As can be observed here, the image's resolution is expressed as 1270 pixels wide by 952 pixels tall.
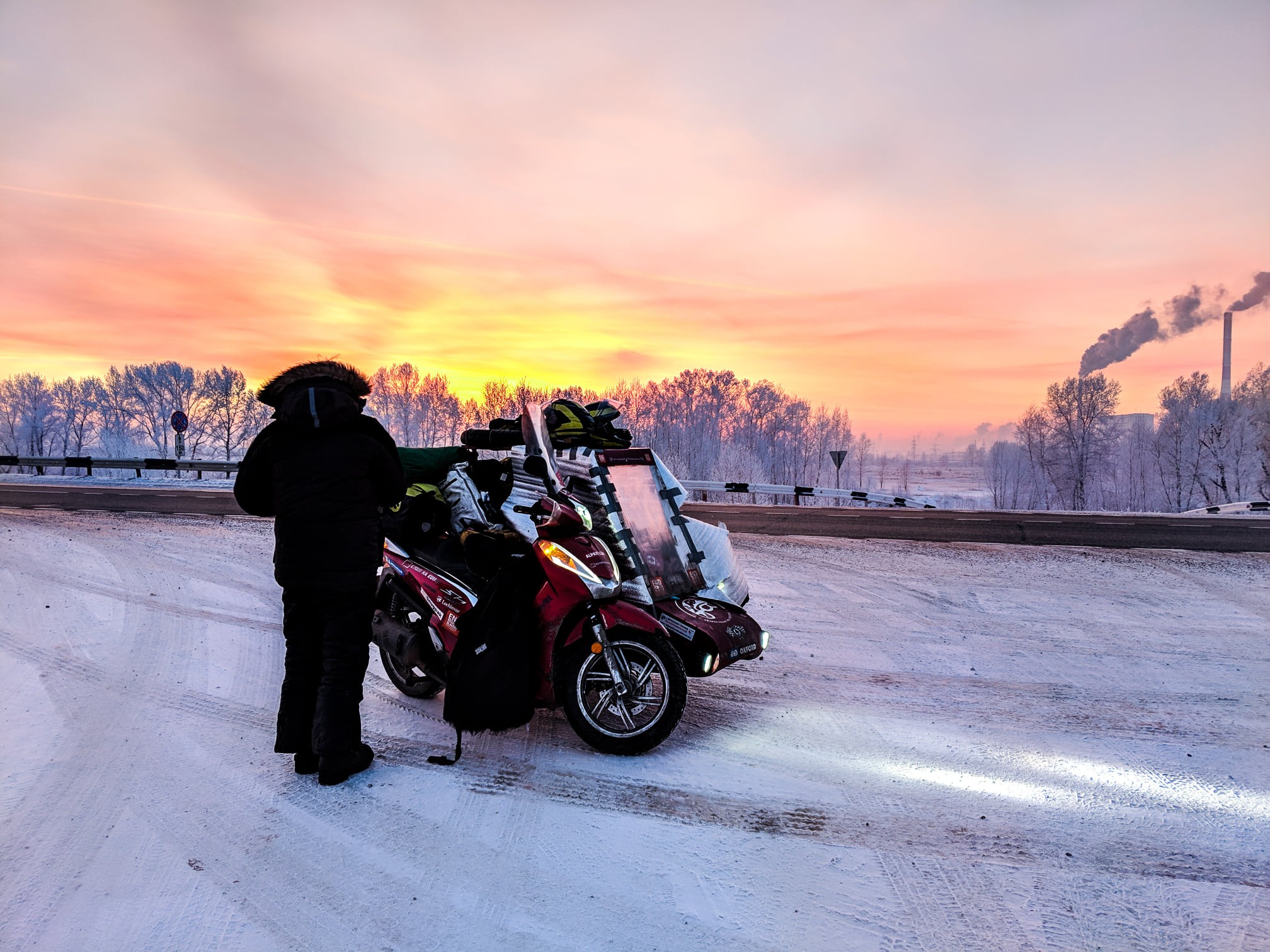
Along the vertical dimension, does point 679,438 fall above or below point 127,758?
above

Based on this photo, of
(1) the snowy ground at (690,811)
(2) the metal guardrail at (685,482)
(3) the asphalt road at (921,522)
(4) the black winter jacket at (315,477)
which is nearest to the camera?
(1) the snowy ground at (690,811)

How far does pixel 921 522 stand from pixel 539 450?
13482 millimetres

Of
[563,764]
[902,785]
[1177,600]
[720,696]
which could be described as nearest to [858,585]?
[1177,600]

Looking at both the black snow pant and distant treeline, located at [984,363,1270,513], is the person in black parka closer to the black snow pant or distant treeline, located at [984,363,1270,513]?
the black snow pant

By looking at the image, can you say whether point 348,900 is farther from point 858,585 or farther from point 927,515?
point 927,515

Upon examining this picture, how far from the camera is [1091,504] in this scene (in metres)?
52.6

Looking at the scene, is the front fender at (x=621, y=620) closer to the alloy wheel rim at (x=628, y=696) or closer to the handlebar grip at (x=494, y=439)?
the alloy wheel rim at (x=628, y=696)

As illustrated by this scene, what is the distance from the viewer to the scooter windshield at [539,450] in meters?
4.09

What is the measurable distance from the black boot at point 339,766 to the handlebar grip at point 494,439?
1.96m

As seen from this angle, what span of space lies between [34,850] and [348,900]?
Result: 150 centimetres

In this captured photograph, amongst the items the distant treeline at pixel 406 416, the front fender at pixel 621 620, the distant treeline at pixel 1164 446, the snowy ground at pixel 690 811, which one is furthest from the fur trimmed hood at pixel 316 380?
the distant treeline at pixel 1164 446

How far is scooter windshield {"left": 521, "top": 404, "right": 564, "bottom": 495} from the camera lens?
4.09 m

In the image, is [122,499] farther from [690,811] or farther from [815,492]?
[690,811]

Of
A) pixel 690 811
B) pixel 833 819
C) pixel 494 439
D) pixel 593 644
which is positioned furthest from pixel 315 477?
pixel 833 819
